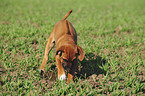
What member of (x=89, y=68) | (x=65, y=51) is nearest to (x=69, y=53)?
(x=65, y=51)

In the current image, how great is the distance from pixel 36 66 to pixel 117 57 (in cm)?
240

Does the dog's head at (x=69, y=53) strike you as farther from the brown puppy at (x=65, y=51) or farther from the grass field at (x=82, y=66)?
the grass field at (x=82, y=66)

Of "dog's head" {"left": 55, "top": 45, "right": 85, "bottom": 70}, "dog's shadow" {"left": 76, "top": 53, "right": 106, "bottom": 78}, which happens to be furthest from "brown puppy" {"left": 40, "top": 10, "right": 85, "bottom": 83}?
"dog's shadow" {"left": 76, "top": 53, "right": 106, "bottom": 78}

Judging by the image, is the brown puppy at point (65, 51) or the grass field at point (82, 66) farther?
the grass field at point (82, 66)

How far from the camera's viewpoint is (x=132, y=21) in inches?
328

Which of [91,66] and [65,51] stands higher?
[65,51]

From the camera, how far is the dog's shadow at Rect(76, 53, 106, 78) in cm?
390

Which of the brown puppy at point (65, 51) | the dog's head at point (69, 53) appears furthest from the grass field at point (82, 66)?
the dog's head at point (69, 53)

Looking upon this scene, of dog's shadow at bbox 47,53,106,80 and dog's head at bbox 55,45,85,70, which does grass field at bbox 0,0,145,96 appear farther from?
dog's head at bbox 55,45,85,70

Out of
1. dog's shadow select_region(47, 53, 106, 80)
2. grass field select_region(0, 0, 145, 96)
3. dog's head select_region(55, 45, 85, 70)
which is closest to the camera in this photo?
dog's head select_region(55, 45, 85, 70)

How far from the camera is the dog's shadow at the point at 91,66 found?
390cm

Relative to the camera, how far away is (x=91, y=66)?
411cm

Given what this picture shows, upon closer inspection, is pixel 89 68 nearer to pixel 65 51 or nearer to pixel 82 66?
pixel 82 66

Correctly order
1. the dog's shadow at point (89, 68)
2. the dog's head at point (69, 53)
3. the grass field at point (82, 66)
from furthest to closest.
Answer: the dog's shadow at point (89, 68) → the grass field at point (82, 66) → the dog's head at point (69, 53)
